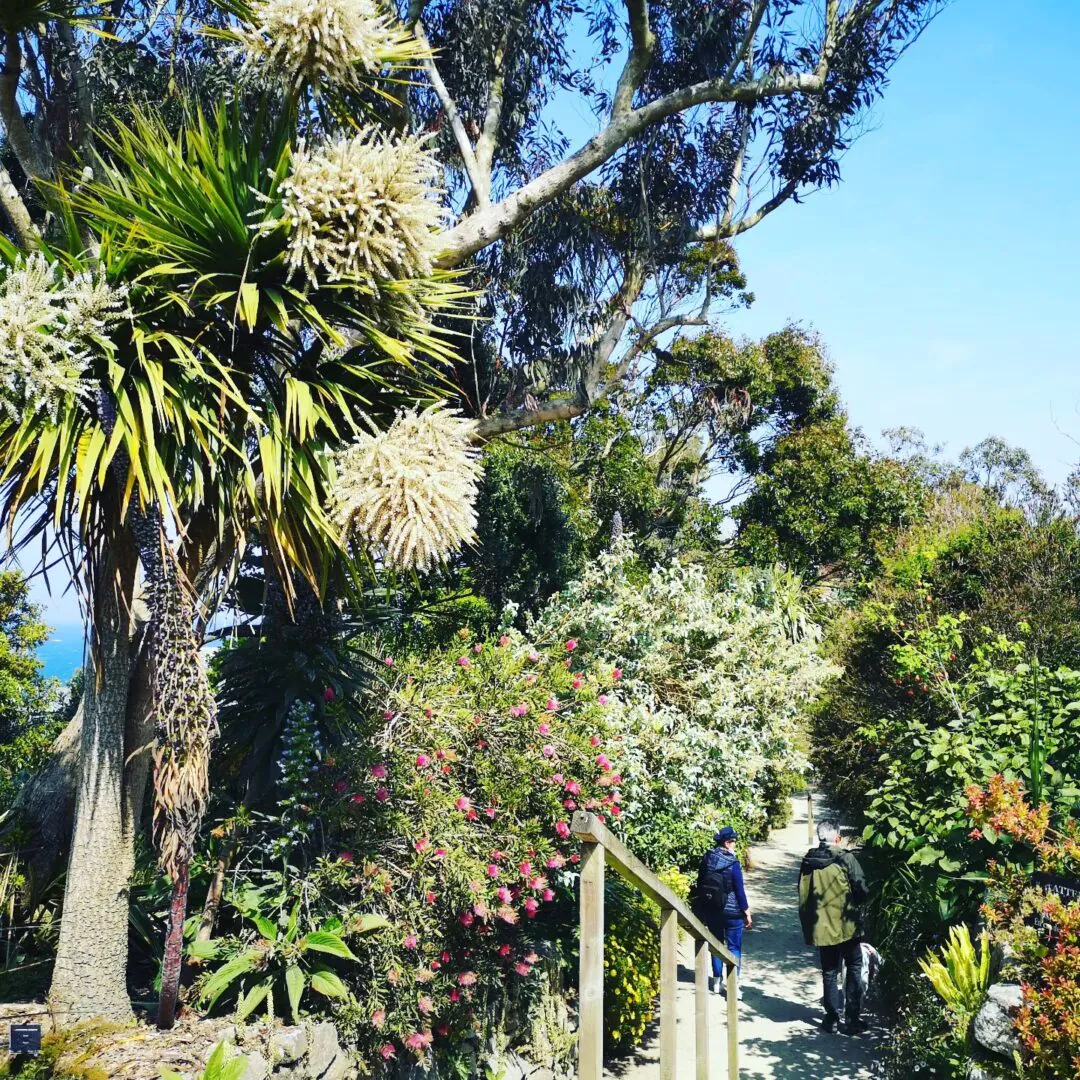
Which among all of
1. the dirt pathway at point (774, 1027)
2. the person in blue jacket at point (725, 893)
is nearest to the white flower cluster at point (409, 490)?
the dirt pathway at point (774, 1027)

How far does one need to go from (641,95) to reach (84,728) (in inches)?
404

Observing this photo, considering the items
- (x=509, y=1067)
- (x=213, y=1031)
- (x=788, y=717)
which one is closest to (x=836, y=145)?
(x=788, y=717)

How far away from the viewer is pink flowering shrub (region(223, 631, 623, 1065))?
17.1 ft

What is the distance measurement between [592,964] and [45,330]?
348 centimetres

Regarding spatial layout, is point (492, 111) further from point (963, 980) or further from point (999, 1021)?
point (999, 1021)

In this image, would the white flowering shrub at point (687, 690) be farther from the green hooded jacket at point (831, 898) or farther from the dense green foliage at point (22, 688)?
the dense green foliage at point (22, 688)

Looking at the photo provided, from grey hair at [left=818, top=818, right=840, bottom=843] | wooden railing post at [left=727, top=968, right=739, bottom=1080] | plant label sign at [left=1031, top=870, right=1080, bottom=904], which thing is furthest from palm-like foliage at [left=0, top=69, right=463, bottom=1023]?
grey hair at [left=818, top=818, right=840, bottom=843]

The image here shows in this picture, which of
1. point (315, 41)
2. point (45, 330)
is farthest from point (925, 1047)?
point (315, 41)

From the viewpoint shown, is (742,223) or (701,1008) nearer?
(701,1008)

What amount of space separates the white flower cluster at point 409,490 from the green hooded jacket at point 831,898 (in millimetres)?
4905

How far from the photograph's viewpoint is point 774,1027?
25.4 feet

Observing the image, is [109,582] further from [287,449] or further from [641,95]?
[641,95]

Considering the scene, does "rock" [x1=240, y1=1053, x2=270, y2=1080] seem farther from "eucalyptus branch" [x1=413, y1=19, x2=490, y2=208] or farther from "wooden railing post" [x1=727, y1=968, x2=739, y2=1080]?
"eucalyptus branch" [x1=413, y1=19, x2=490, y2=208]

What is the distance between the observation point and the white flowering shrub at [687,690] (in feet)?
27.7
